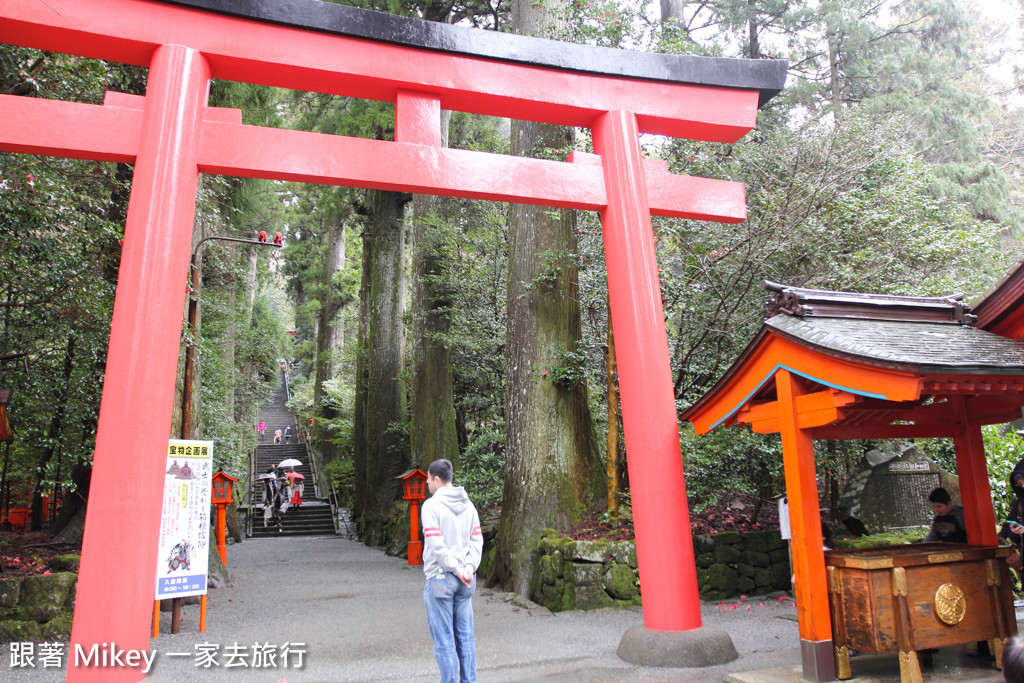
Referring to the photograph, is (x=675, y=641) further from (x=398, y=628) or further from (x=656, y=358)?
(x=398, y=628)

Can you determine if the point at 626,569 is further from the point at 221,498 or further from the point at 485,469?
the point at 221,498

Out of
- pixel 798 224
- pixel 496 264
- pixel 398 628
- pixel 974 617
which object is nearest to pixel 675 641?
pixel 974 617

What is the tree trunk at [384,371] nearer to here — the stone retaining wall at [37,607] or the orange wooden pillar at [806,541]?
the stone retaining wall at [37,607]

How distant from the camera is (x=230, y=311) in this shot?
15.3m

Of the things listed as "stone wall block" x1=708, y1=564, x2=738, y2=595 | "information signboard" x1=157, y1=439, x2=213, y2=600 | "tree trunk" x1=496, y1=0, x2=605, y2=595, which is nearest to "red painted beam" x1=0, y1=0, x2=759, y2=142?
"tree trunk" x1=496, y1=0, x2=605, y2=595

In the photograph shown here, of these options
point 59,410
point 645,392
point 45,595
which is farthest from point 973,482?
point 59,410

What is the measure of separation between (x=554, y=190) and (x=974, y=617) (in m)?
4.15

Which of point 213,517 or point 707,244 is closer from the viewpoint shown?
point 707,244

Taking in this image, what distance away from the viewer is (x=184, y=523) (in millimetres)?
5773

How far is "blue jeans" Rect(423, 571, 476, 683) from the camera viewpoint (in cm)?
349

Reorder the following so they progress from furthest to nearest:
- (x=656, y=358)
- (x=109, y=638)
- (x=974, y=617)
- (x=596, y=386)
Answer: (x=596, y=386), (x=656, y=358), (x=974, y=617), (x=109, y=638)

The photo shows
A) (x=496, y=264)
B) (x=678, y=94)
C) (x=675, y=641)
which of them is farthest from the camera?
(x=496, y=264)

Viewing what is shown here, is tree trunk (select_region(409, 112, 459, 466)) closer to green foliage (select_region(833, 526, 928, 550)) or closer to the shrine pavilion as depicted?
green foliage (select_region(833, 526, 928, 550))

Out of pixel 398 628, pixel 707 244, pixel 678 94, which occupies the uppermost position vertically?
pixel 678 94
